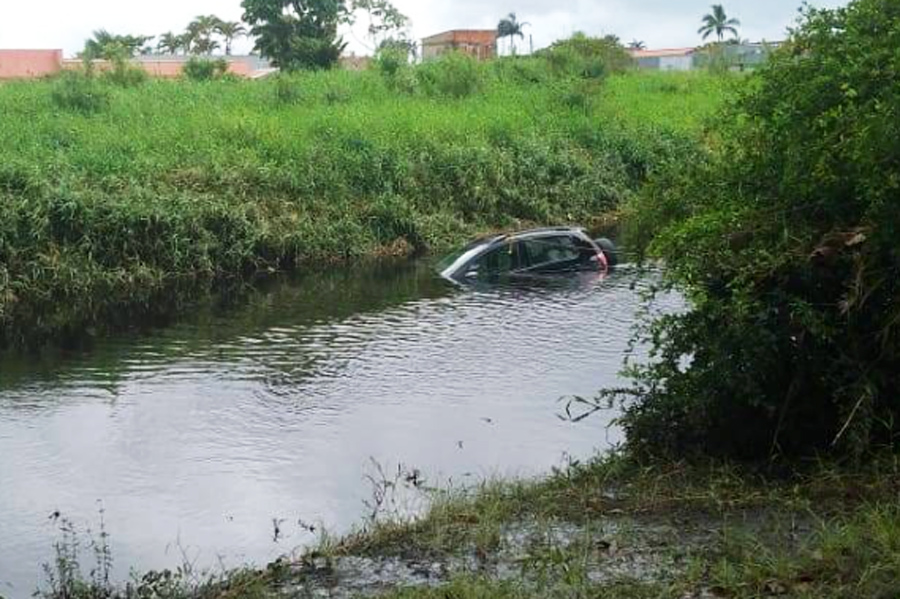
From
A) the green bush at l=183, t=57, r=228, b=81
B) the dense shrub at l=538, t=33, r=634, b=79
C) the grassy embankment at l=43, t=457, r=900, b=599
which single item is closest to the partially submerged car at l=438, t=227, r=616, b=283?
the grassy embankment at l=43, t=457, r=900, b=599

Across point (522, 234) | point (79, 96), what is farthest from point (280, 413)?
point (79, 96)

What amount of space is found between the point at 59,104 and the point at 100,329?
58.9 ft

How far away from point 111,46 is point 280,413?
39079mm

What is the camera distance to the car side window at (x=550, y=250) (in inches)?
918

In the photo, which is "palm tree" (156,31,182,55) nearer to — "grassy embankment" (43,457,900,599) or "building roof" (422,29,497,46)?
"building roof" (422,29,497,46)

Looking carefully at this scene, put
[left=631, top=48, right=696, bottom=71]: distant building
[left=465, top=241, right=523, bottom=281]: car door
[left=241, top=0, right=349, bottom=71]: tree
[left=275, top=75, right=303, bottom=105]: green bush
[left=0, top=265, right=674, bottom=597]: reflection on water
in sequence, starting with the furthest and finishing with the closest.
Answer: [left=631, top=48, right=696, bottom=71]: distant building, [left=241, top=0, right=349, bottom=71]: tree, [left=275, top=75, right=303, bottom=105]: green bush, [left=465, top=241, right=523, bottom=281]: car door, [left=0, top=265, right=674, bottom=597]: reflection on water

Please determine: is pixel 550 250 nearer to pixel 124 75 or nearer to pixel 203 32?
pixel 124 75

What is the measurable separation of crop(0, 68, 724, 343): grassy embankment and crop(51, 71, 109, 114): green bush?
111mm

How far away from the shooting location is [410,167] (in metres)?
33.2

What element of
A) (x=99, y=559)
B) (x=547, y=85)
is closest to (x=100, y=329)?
(x=99, y=559)

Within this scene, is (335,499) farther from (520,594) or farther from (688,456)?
(520,594)

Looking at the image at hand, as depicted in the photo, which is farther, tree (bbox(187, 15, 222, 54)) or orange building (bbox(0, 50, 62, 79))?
tree (bbox(187, 15, 222, 54))

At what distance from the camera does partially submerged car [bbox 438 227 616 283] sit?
75.8 ft

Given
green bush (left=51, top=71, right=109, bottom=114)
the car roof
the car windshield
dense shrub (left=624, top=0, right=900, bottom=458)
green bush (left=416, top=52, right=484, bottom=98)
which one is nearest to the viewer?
dense shrub (left=624, top=0, right=900, bottom=458)
